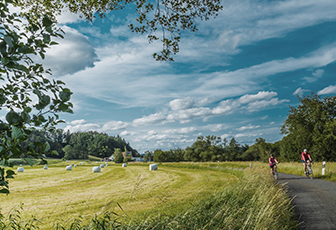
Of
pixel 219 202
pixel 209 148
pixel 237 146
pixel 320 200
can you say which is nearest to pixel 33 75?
pixel 219 202

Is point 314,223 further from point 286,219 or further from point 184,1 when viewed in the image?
point 184,1

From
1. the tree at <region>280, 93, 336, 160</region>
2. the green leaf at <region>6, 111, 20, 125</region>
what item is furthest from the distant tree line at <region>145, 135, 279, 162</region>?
the green leaf at <region>6, 111, 20, 125</region>

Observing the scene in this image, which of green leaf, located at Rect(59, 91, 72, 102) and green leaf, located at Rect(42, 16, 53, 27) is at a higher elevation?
green leaf, located at Rect(42, 16, 53, 27)

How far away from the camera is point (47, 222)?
869cm

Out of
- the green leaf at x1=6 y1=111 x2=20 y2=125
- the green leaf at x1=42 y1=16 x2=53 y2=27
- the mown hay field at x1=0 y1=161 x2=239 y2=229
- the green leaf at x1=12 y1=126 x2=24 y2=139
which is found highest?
the green leaf at x1=42 y1=16 x2=53 y2=27

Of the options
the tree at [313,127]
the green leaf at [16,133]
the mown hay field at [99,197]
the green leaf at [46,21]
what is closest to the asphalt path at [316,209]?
the mown hay field at [99,197]

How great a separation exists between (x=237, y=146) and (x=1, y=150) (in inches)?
3682

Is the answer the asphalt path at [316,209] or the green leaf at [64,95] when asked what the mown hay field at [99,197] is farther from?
the asphalt path at [316,209]

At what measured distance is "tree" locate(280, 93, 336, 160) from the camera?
4550 cm

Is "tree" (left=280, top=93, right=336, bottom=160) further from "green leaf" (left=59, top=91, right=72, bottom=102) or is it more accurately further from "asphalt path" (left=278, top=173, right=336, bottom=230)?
"green leaf" (left=59, top=91, right=72, bottom=102)

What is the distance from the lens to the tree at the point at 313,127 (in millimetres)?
45500

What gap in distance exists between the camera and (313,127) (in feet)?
166

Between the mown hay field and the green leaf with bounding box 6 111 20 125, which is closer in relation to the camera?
the green leaf with bounding box 6 111 20 125

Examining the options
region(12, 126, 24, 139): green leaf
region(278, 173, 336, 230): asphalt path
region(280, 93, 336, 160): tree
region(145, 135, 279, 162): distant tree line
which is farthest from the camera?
region(145, 135, 279, 162): distant tree line
